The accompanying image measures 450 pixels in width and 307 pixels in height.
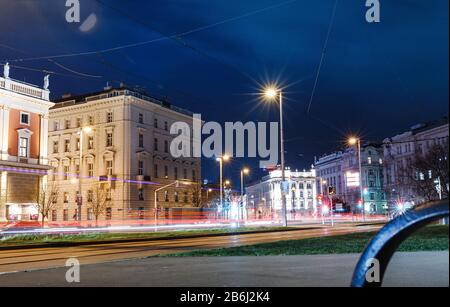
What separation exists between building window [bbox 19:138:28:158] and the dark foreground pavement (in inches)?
1666

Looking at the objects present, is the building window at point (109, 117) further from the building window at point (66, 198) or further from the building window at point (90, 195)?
the building window at point (66, 198)

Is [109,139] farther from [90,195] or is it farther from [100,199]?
[100,199]

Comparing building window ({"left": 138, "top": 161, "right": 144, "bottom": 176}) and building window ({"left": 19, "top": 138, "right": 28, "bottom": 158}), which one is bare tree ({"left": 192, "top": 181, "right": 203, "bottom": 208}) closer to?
building window ({"left": 138, "top": 161, "right": 144, "bottom": 176})

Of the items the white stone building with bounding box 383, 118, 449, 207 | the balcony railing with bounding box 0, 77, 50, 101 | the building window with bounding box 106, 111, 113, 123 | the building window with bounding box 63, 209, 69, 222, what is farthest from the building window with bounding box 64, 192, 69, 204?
the white stone building with bounding box 383, 118, 449, 207

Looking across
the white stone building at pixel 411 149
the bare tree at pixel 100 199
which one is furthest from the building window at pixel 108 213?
the white stone building at pixel 411 149

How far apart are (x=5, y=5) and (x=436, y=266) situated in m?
16.4

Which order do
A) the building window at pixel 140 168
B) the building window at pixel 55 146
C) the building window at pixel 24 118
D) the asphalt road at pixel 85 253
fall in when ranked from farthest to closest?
the building window at pixel 55 146 < the building window at pixel 140 168 < the building window at pixel 24 118 < the asphalt road at pixel 85 253

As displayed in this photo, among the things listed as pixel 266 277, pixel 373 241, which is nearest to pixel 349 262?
pixel 266 277

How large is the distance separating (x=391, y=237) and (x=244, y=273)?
24.2ft

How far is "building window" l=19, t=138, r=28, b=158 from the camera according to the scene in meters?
51.7

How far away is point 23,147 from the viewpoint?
5206 cm

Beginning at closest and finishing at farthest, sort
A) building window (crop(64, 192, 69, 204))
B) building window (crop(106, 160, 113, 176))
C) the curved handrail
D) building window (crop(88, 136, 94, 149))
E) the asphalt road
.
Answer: the curved handrail
the asphalt road
building window (crop(106, 160, 113, 176))
building window (crop(88, 136, 94, 149))
building window (crop(64, 192, 69, 204))

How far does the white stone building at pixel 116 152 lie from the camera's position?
67250mm

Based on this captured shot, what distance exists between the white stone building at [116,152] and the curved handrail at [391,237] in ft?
210
